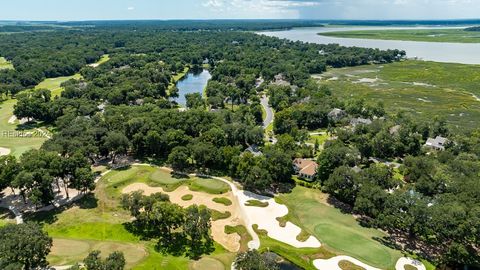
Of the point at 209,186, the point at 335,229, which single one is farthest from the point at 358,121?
the point at 209,186

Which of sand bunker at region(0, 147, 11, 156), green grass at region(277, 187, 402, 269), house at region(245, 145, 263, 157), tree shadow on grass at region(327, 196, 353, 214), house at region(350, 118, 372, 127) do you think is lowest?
green grass at region(277, 187, 402, 269)

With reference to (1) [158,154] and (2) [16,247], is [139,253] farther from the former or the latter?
(1) [158,154]

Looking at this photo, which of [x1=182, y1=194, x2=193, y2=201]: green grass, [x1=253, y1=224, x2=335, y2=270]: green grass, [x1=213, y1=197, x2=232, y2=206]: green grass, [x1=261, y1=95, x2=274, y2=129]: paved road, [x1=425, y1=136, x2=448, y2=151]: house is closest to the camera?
[x1=253, y1=224, x2=335, y2=270]: green grass

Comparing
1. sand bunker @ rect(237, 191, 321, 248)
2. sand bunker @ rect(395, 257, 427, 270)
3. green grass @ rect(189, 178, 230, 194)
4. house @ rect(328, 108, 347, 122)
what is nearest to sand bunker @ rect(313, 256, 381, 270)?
sand bunker @ rect(237, 191, 321, 248)

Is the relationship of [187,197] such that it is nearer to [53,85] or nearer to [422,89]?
[53,85]

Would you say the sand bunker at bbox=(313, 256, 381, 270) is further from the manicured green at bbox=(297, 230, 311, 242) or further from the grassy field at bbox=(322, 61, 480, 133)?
the grassy field at bbox=(322, 61, 480, 133)

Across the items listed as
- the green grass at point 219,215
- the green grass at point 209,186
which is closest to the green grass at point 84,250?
the green grass at point 219,215
